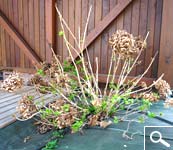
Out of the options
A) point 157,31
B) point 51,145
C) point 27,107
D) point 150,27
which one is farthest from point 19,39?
point 51,145

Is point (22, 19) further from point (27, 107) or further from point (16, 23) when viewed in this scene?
point (27, 107)

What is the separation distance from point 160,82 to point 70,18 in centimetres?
245

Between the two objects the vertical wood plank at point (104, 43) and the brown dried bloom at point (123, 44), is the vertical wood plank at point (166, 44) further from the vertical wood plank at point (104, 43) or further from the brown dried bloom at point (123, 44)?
the brown dried bloom at point (123, 44)

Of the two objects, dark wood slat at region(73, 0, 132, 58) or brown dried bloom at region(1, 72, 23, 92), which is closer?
brown dried bloom at region(1, 72, 23, 92)

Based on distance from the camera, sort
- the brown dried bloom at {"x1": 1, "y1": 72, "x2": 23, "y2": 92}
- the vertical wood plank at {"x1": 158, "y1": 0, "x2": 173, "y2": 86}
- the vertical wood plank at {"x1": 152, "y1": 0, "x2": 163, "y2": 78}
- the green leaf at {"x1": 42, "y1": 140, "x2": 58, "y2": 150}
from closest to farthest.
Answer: the green leaf at {"x1": 42, "y1": 140, "x2": 58, "y2": 150} → the brown dried bloom at {"x1": 1, "y1": 72, "x2": 23, "y2": 92} → the vertical wood plank at {"x1": 158, "y1": 0, "x2": 173, "y2": 86} → the vertical wood plank at {"x1": 152, "y1": 0, "x2": 163, "y2": 78}

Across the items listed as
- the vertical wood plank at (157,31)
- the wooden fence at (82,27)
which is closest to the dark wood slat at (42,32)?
the wooden fence at (82,27)

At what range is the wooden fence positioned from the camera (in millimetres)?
3584

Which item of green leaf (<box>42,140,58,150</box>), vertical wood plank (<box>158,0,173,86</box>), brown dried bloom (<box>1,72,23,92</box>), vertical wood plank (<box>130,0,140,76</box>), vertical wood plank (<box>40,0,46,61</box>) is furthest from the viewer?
vertical wood plank (<box>40,0,46,61</box>)

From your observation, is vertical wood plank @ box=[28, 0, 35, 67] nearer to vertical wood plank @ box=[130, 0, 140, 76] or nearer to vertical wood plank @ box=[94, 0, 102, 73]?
vertical wood plank @ box=[94, 0, 102, 73]

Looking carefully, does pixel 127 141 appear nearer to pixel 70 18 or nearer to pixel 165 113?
pixel 165 113

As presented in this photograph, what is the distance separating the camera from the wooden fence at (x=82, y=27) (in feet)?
11.8

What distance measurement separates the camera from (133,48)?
1908mm

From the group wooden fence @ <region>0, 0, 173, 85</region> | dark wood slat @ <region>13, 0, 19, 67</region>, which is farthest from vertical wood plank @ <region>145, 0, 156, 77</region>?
dark wood slat @ <region>13, 0, 19, 67</region>

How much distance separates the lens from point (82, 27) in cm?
411
